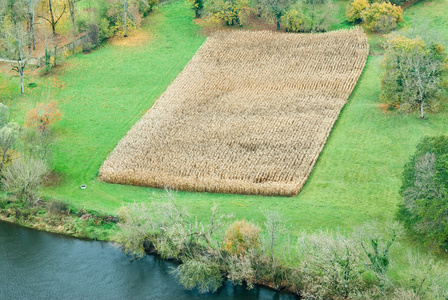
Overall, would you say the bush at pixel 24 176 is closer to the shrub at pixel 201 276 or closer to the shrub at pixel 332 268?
the shrub at pixel 201 276

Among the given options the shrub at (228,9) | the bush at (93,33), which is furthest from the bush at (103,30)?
the shrub at (228,9)

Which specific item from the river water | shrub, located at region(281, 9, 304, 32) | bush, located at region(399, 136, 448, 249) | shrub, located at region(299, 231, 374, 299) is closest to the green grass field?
bush, located at region(399, 136, 448, 249)

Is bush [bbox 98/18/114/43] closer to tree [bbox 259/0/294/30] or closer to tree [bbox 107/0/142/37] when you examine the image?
tree [bbox 107/0/142/37]

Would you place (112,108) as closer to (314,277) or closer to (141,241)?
(141,241)

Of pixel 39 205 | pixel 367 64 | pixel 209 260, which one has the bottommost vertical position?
pixel 39 205

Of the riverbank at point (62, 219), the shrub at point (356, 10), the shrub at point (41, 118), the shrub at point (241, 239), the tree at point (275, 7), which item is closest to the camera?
the shrub at point (241, 239)

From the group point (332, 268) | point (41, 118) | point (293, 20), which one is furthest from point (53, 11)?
point (332, 268)

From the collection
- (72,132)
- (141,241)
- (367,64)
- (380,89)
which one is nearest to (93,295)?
(141,241)
